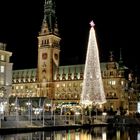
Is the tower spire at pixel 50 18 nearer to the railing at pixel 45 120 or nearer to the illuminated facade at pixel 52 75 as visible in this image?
the illuminated facade at pixel 52 75

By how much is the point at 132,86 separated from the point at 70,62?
3149cm

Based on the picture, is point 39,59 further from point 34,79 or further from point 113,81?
point 113,81

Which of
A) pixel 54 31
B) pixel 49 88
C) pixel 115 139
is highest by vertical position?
pixel 54 31

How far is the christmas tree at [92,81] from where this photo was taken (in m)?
76.4

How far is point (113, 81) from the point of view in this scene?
481 ft

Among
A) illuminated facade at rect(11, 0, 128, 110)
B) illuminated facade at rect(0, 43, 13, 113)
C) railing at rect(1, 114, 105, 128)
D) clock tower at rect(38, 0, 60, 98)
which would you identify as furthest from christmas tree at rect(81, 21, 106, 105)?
clock tower at rect(38, 0, 60, 98)

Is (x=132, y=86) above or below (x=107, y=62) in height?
below

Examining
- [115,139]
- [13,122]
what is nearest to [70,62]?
[13,122]

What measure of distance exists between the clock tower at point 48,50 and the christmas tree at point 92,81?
7534 cm

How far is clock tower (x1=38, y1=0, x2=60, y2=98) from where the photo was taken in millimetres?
158500

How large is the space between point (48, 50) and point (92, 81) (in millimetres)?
78400

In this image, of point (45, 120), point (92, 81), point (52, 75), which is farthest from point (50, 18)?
point (45, 120)

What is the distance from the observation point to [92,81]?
82.8 meters

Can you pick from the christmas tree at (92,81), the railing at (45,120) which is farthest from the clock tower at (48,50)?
the christmas tree at (92,81)
